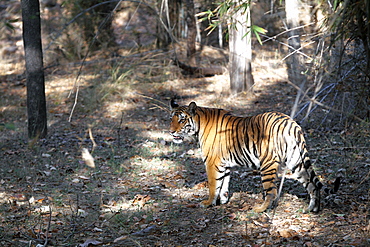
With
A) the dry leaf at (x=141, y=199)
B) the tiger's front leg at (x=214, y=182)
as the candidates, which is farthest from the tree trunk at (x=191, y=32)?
the tiger's front leg at (x=214, y=182)

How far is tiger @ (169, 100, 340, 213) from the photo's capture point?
4.80 metres

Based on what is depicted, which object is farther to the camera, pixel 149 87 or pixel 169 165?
pixel 149 87

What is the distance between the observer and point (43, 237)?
4.58m

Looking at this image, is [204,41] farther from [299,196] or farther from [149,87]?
[299,196]

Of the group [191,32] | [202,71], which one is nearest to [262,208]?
[202,71]

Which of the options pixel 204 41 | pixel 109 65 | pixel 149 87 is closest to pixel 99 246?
pixel 149 87

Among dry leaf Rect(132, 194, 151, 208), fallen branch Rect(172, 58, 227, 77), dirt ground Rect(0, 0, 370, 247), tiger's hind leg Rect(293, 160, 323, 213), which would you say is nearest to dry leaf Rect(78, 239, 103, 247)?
dirt ground Rect(0, 0, 370, 247)

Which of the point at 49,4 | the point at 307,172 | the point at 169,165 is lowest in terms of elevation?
the point at 169,165

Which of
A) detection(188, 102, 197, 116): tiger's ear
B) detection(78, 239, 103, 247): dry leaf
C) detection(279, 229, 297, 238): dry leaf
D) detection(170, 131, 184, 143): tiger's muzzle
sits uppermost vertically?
detection(188, 102, 197, 116): tiger's ear

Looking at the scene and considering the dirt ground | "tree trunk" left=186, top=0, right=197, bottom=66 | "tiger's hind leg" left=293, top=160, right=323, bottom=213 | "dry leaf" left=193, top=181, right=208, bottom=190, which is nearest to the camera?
the dirt ground

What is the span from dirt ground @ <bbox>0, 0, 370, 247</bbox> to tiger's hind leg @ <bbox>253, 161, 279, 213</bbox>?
0.39ft

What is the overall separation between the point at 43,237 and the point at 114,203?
132 cm

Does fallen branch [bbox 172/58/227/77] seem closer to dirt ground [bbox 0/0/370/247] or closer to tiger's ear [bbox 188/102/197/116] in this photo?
dirt ground [bbox 0/0/370/247]

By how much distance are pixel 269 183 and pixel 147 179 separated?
2550 millimetres
